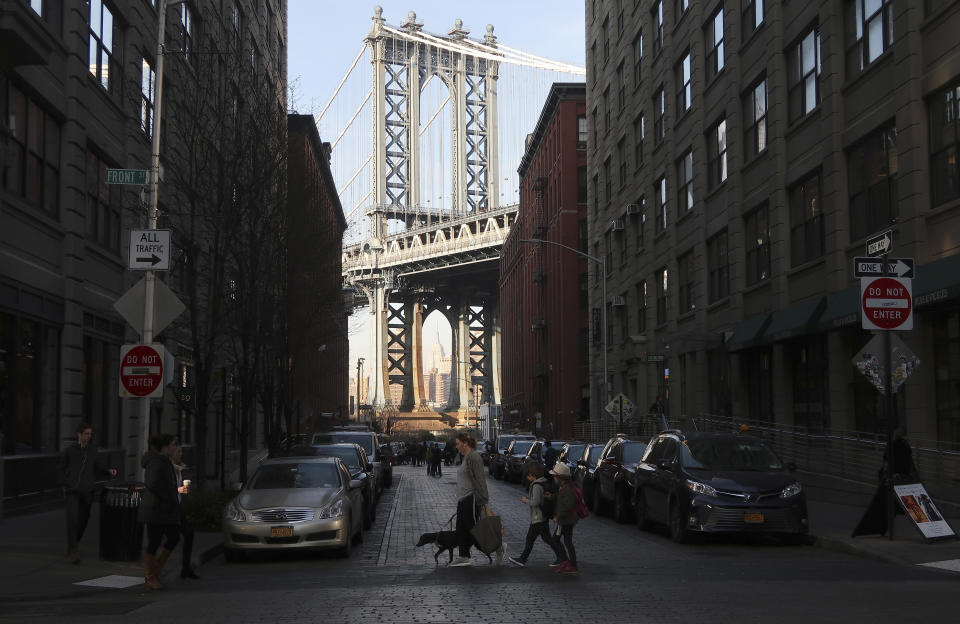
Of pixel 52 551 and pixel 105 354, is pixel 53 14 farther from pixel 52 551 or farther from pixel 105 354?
pixel 52 551

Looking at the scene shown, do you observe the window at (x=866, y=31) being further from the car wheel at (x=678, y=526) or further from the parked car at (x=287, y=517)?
the parked car at (x=287, y=517)

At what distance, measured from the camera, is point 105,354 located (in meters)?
26.8

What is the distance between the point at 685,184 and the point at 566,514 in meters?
27.5

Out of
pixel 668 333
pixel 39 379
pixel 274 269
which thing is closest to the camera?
pixel 39 379

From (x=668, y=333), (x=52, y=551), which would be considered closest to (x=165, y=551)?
(x=52, y=551)

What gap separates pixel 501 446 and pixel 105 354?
21921 millimetres

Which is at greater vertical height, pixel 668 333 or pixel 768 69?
pixel 768 69

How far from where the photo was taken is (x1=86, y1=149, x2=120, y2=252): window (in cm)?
2539

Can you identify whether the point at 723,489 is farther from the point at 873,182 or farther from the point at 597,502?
the point at 873,182

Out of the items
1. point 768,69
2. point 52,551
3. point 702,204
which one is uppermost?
point 768,69

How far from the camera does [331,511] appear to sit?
15.6 m

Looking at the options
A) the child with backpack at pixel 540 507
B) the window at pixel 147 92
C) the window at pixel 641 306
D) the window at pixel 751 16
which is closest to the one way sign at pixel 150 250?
the child with backpack at pixel 540 507

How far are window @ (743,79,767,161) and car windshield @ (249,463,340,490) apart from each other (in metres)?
18.4

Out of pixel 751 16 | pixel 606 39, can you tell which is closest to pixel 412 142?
pixel 606 39
